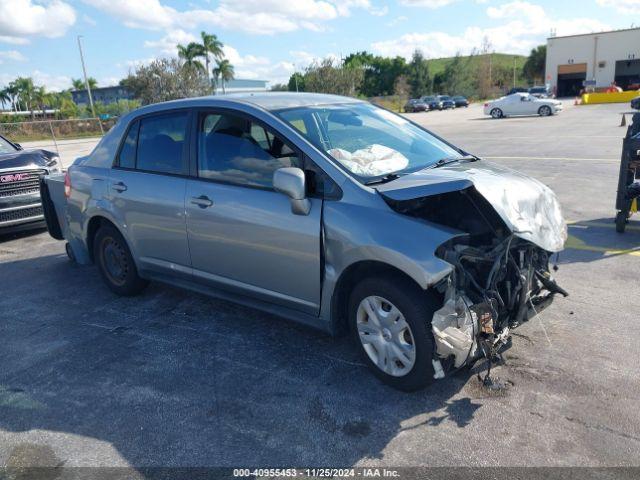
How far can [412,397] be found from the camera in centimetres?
344

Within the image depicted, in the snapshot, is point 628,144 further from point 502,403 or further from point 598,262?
point 502,403

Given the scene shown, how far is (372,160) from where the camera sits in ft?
13.0

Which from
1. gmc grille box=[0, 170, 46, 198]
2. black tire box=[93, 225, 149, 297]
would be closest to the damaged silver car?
black tire box=[93, 225, 149, 297]

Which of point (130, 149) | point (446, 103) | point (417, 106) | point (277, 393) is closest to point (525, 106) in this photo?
point (417, 106)

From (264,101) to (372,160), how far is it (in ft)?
3.48

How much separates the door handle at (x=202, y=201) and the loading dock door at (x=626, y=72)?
3200 inches

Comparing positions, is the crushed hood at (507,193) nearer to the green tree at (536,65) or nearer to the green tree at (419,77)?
the green tree at (419,77)

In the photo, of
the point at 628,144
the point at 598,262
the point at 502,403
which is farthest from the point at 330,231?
the point at 628,144

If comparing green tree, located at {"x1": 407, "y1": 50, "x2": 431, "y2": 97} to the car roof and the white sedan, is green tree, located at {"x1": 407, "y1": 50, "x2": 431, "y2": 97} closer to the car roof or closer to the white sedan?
the white sedan

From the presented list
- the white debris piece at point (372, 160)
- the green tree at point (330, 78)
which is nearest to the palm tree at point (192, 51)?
the green tree at point (330, 78)

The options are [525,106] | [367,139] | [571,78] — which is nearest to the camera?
[367,139]

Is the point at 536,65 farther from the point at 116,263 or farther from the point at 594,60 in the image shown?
the point at 116,263

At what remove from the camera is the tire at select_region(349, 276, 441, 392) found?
3219 millimetres

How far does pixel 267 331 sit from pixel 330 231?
4.42 ft
